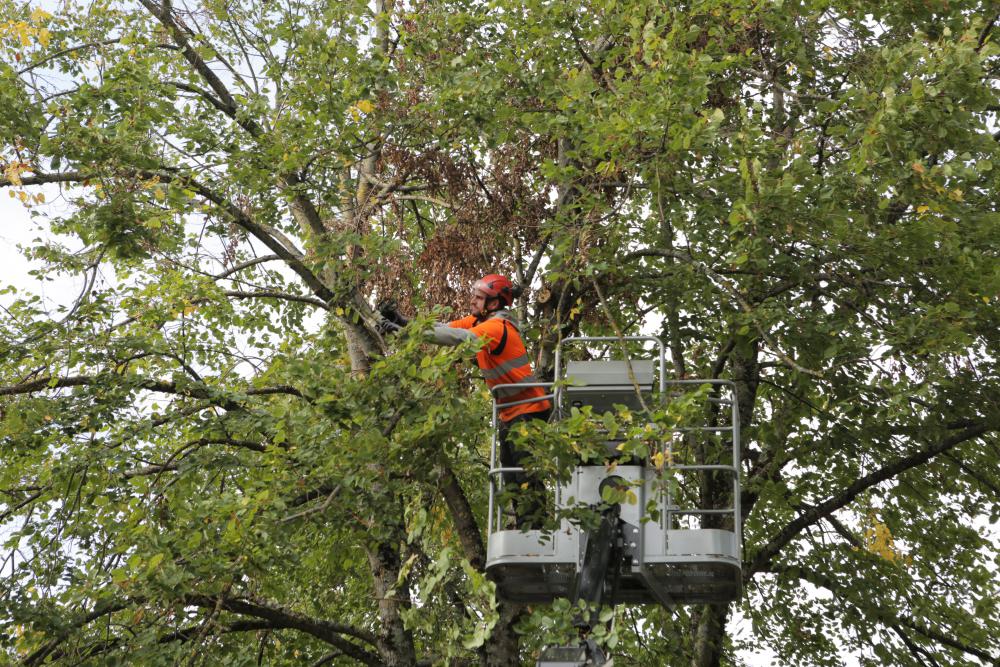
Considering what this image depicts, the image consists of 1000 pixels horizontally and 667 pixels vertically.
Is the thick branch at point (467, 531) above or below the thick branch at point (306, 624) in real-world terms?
above

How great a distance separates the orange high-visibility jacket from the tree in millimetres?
341

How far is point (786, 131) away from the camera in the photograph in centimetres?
A: 1193

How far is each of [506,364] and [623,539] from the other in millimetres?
1759

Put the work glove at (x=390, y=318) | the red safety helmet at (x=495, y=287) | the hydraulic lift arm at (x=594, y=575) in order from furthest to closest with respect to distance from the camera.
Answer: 1. the work glove at (x=390, y=318)
2. the red safety helmet at (x=495, y=287)
3. the hydraulic lift arm at (x=594, y=575)

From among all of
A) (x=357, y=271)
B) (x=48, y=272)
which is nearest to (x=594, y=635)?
(x=357, y=271)

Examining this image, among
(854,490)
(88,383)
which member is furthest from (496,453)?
(854,490)

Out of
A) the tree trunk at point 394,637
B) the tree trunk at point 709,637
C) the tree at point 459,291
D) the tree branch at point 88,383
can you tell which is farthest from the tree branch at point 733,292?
the tree branch at point 88,383

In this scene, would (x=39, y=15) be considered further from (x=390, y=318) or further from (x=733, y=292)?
(x=733, y=292)

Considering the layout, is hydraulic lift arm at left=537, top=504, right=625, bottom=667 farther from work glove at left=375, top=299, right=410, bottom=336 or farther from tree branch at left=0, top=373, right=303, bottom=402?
tree branch at left=0, top=373, right=303, bottom=402

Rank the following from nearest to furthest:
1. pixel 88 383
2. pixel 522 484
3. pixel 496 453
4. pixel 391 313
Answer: pixel 522 484
pixel 496 453
pixel 391 313
pixel 88 383

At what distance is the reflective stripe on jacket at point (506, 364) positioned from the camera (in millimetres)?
8570

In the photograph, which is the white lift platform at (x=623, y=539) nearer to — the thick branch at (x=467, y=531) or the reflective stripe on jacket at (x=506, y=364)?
the reflective stripe on jacket at (x=506, y=364)

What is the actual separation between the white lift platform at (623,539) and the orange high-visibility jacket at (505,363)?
459 millimetres

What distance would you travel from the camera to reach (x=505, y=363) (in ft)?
28.3
